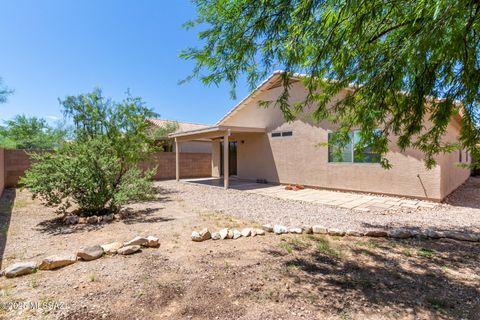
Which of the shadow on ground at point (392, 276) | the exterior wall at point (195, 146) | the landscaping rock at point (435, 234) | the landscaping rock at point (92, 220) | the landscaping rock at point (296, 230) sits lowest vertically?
the shadow on ground at point (392, 276)

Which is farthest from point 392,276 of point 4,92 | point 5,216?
point 4,92

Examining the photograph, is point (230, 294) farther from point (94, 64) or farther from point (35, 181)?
point (94, 64)

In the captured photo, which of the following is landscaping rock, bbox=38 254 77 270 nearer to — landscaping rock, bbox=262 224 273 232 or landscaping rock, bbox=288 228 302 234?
landscaping rock, bbox=262 224 273 232

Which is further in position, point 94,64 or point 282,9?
point 94,64

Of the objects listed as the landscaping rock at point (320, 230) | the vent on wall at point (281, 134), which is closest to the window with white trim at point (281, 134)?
the vent on wall at point (281, 134)

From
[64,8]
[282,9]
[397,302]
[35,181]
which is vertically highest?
[64,8]

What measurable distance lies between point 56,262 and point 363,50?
4.95m

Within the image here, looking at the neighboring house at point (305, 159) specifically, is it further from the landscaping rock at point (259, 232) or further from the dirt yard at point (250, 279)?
the landscaping rock at point (259, 232)

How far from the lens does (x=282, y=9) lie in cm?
246

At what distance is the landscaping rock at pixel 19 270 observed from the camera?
111 inches

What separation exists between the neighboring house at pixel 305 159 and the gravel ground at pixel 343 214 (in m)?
1.00

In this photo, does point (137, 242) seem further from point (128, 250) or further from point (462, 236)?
point (462, 236)

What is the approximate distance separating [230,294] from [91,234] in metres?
3.47

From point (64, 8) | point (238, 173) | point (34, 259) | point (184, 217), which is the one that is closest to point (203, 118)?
point (238, 173)
